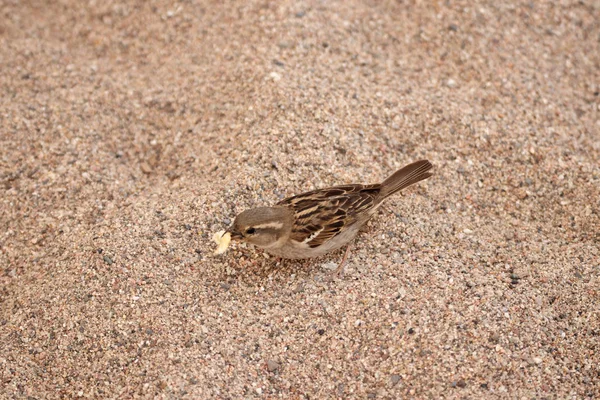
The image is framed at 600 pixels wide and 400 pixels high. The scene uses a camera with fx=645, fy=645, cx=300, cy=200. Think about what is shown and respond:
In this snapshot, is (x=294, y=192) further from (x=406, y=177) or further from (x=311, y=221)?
(x=406, y=177)

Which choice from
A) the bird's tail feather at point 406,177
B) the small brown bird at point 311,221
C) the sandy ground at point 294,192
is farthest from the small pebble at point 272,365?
the bird's tail feather at point 406,177

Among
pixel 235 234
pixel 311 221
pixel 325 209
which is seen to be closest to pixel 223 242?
pixel 235 234

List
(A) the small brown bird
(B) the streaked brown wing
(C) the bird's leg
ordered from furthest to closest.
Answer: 1. (C) the bird's leg
2. (B) the streaked brown wing
3. (A) the small brown bird

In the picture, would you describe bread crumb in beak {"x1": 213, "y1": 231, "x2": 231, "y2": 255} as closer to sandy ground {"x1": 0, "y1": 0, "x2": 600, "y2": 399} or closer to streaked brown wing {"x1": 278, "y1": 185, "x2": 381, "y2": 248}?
sandy ground {"x1": 0, "y1": 0, "x2": 600, "y2": 399}

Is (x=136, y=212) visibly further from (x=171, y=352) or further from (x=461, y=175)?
(x=461, y=175)

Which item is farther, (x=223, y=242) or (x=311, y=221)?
(x=311, y=221)

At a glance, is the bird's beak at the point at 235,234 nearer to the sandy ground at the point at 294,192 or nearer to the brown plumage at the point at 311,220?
the brown plumage at the point at 311,220

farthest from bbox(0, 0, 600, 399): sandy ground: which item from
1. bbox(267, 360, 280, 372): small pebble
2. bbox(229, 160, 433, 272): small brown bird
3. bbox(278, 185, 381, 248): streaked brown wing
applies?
bbox(278, 185, 381, 248): streaked brown wing

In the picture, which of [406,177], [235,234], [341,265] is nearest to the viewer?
[235,234]
